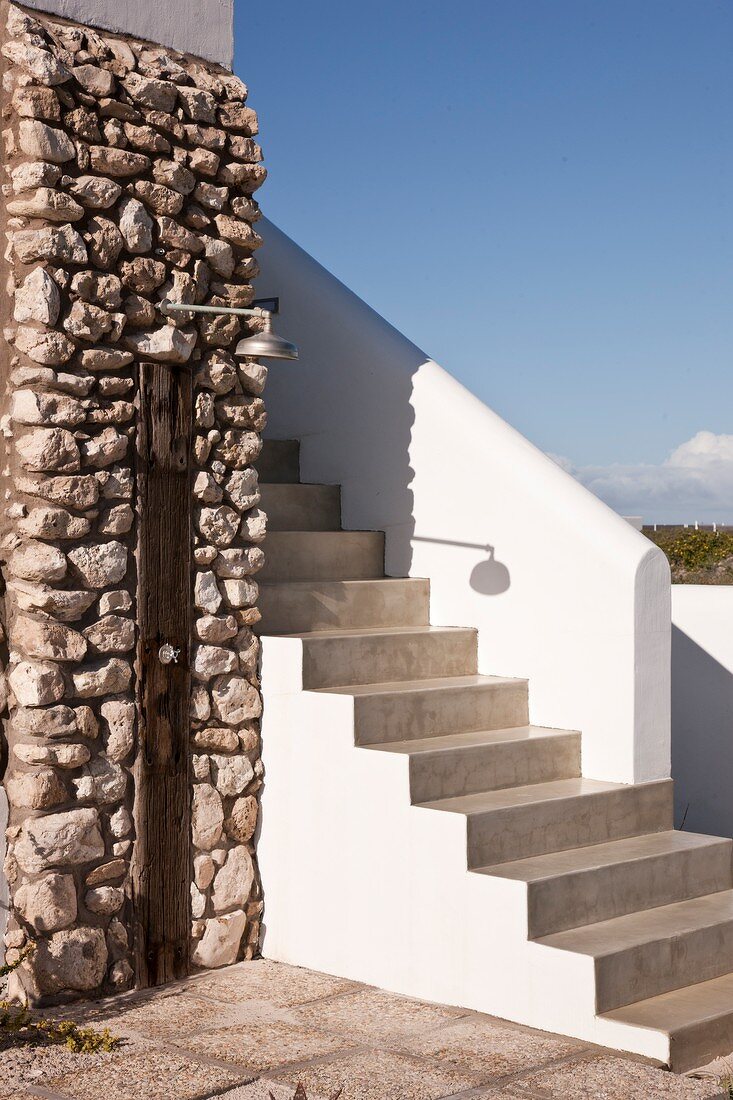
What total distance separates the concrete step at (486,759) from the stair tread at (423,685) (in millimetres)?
204

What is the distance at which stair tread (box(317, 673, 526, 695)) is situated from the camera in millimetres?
5121

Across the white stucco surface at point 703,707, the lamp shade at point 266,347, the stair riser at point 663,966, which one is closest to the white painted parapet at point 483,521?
the stair riser at point 663,966

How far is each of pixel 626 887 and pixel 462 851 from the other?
27.2 inches

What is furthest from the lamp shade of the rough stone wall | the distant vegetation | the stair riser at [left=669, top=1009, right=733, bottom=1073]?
the distant vegetation

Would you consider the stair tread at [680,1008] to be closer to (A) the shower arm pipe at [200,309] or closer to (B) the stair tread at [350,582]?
(B) the stair tread at [350,582]

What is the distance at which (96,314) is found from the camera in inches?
181

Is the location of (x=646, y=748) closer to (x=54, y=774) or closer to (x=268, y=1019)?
(x=268, y=1019)

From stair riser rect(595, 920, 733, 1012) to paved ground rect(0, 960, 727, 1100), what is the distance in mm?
241

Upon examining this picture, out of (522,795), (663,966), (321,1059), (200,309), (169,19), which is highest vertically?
(169,19)

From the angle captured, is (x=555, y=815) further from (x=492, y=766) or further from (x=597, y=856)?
(x=492, y=766)

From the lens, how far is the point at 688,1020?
13.3ft

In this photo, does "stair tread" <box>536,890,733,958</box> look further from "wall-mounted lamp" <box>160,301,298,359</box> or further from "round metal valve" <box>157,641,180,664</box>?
"wall-mounted lamp" <box>160,301,298,359</box>

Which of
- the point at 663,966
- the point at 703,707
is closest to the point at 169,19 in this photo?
the point at 663,966

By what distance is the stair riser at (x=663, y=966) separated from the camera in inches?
162
